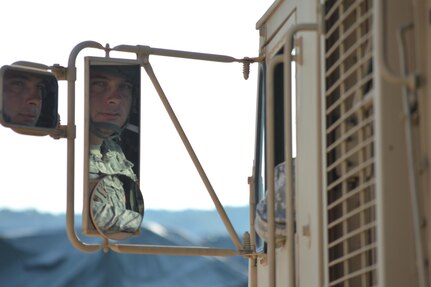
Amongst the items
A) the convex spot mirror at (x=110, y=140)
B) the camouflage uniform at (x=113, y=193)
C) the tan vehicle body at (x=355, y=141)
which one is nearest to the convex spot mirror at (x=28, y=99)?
the convex spot mirror at (x=110, y=140)

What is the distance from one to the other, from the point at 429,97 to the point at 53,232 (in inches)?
451

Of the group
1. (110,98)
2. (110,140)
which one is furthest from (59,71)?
(110,140)

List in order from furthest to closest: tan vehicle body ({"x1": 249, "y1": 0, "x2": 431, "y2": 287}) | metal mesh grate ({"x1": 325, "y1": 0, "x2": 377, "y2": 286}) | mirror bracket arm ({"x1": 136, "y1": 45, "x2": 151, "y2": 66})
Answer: mirror bracket arm ({"x1": 136, "y1": 45, "x2": 151, "y2": 66}) → metal mesh grate ({"x1": 325, "y1": 0, "x2": 377, "y2": 286}) → tan vehicle body ({"x1": 249, "y1": 0, "x2": 431, "y2": 287})

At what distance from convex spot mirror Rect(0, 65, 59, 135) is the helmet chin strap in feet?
0.70

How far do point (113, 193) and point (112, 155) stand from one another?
0.73 feet

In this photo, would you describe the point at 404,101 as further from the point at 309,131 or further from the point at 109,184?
the point at 109,184

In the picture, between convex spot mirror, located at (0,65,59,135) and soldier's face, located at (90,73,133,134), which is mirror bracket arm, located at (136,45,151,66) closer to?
soldier's face, located at (90,73,133,134)

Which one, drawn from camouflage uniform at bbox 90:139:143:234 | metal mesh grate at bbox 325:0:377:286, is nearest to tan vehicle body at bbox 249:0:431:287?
metal mesh grate at bbox 325:0:377:286

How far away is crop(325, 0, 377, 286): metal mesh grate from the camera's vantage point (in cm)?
554

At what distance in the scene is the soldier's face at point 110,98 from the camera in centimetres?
781

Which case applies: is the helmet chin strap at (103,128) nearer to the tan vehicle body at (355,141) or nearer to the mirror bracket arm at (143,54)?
the mirror bracket arm at (143,54)

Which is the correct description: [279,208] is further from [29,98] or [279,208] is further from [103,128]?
[29,98]

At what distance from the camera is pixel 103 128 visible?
7.83m

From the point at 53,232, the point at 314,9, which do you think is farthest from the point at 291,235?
the point at 53,232
